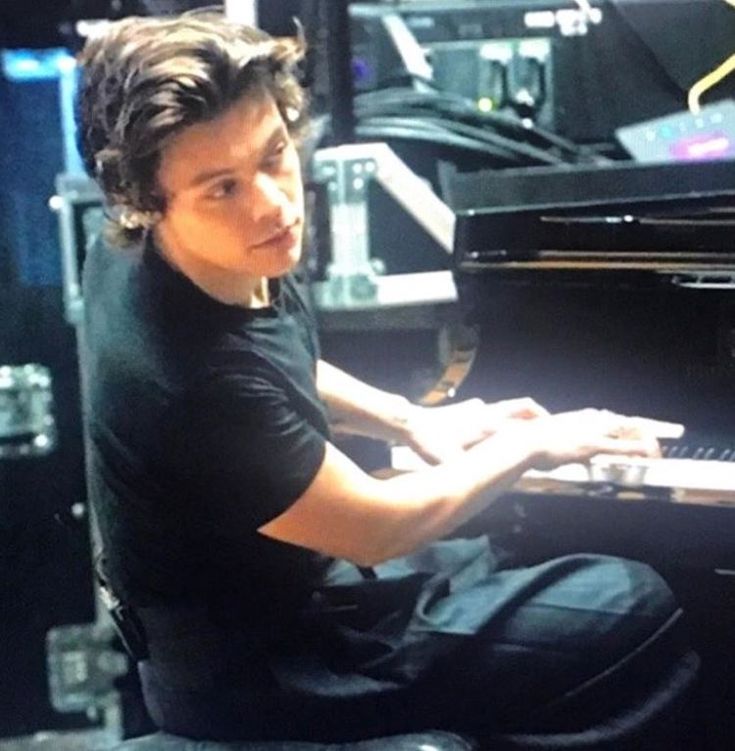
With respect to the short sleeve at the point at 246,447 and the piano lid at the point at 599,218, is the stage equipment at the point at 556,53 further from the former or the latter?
the short sleeve at the point at 246,447

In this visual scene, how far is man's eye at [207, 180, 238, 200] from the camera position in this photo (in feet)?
4.52

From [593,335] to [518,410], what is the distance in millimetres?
148

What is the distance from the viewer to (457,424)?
172 centimetres

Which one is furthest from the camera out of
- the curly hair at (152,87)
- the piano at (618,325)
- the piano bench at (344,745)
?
the piano at (618,325)

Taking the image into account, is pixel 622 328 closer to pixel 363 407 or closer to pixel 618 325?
pixel 618 325

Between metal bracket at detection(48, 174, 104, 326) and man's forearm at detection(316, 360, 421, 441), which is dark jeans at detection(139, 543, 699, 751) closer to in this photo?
man's forearm at detection(316, 360, 421, 441)

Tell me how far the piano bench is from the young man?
0.02m

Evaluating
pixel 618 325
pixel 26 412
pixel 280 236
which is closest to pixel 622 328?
pixel 618 325

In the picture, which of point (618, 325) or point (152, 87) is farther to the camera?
point (618, 325)

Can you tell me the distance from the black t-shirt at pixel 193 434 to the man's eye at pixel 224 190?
0.09 meters

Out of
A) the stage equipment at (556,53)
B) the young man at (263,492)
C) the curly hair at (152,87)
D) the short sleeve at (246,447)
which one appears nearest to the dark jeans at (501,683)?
the young man at (263,492)

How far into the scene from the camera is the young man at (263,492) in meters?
1.38

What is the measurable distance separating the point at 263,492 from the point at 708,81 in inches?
37.8

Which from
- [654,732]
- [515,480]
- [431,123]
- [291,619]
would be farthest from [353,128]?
[654,732]
